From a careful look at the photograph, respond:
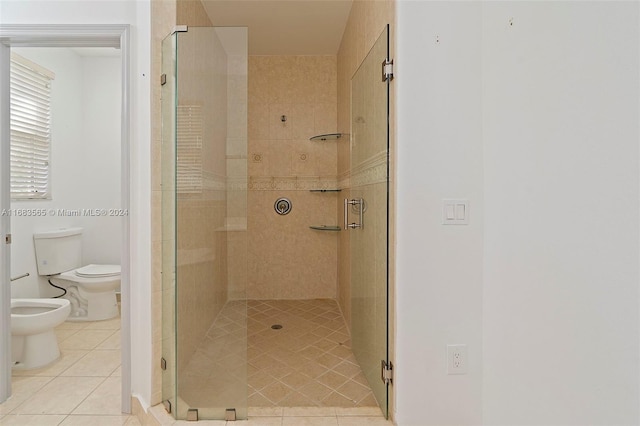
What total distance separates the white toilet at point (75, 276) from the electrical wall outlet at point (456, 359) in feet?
8.87

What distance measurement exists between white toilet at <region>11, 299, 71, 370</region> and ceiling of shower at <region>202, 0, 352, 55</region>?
2.48 metres

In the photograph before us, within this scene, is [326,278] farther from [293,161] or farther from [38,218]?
[38,218]

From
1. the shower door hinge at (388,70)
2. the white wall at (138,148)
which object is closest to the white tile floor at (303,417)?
the white wall at (138,148)

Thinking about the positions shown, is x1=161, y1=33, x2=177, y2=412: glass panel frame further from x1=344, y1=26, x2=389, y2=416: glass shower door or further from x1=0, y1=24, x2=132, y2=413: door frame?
x1=344, y1=26, x2=389, y2=416: glass shower door

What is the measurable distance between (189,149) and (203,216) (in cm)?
34

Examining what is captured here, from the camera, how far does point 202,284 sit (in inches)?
69.2

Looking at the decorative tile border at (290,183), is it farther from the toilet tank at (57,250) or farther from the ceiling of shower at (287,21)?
the toilet tank at (57,250)

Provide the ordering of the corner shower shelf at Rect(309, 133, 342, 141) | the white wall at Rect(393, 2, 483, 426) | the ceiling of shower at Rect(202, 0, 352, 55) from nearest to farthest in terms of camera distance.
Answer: the white wall at Rect(393, 2, 483, 426)
the ceiling of shower at Rect(202, 0, 352, 55)
the corner shower shelf at Rect(309, 133, 342, 141)

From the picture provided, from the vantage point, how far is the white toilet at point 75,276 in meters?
2.86

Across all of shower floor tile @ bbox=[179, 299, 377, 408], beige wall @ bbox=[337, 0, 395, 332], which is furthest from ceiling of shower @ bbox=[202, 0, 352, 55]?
shower floor tile @ bbox=[179, 299, 377, 408]

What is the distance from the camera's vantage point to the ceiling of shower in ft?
8.63

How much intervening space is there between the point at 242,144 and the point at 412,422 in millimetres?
1514

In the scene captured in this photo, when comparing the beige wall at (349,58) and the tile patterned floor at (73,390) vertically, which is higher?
the beige wall at (349,58)

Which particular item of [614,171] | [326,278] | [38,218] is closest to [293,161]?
[326,278]
